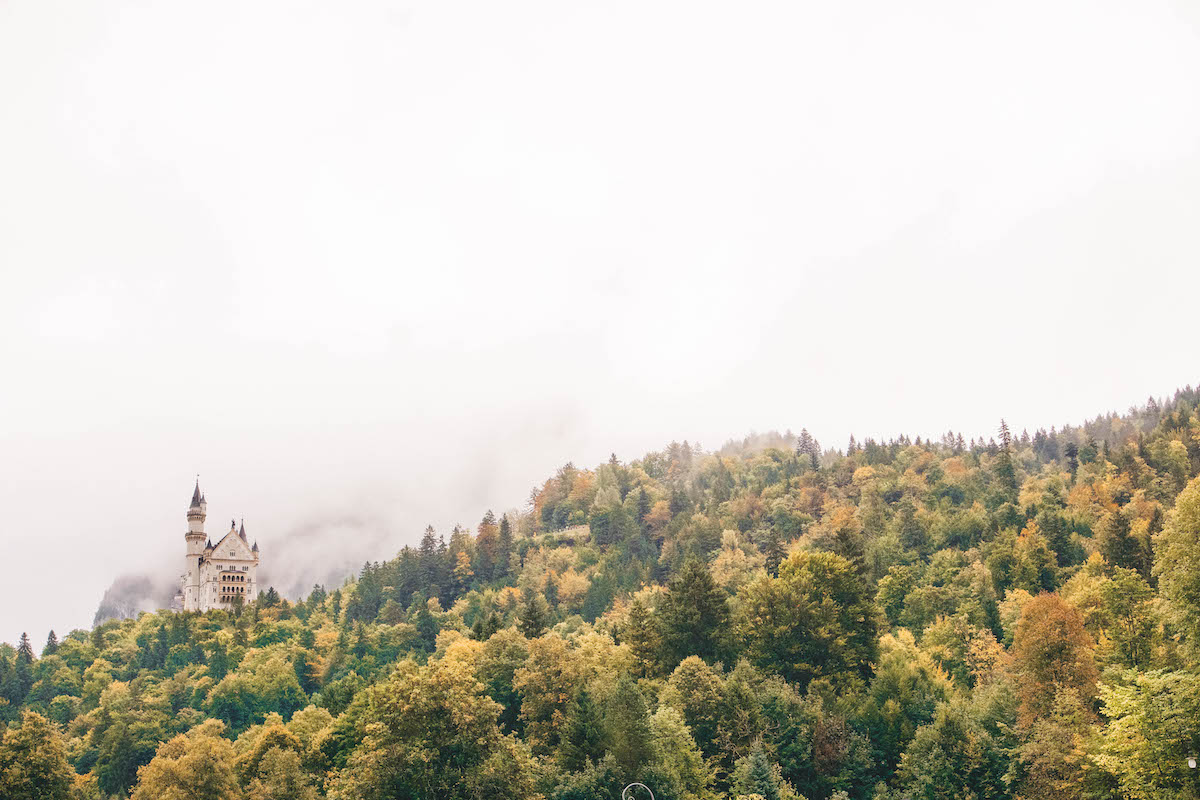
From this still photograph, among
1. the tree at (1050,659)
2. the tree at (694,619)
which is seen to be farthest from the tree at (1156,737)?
the tree at (694,619)

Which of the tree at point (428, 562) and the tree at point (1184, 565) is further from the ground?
the tree at point (428, 562)

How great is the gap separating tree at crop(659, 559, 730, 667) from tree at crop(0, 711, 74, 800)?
47.9m

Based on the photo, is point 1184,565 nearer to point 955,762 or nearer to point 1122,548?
point 955,762

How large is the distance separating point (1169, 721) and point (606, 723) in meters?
32.1

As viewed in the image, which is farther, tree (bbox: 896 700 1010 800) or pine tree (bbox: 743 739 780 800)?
pine tree (bbox: 743 739 780 800)

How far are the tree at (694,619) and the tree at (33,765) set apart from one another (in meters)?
47.9

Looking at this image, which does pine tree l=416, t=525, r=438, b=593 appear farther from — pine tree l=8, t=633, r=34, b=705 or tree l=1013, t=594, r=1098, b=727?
tree l=1013, t=594, r=1098, b=727

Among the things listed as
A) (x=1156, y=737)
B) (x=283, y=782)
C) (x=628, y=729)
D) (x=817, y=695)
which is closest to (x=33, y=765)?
(x=283, y=782)

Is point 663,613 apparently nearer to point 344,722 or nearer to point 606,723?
point 606,723

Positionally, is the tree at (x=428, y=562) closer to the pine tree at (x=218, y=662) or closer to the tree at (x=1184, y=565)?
the pine tree at (x=218, y=662)

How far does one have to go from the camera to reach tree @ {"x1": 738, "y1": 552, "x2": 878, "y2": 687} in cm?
7525

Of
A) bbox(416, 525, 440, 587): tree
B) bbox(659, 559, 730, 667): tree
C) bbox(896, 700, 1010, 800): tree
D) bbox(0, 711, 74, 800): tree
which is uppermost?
bbox(416, 525, 440, 587): tree

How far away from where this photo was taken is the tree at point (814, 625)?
2963 inches

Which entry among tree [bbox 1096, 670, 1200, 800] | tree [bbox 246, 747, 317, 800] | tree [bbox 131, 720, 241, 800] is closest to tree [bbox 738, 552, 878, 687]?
tree [bbox 1096, 670, 1200, 800]
